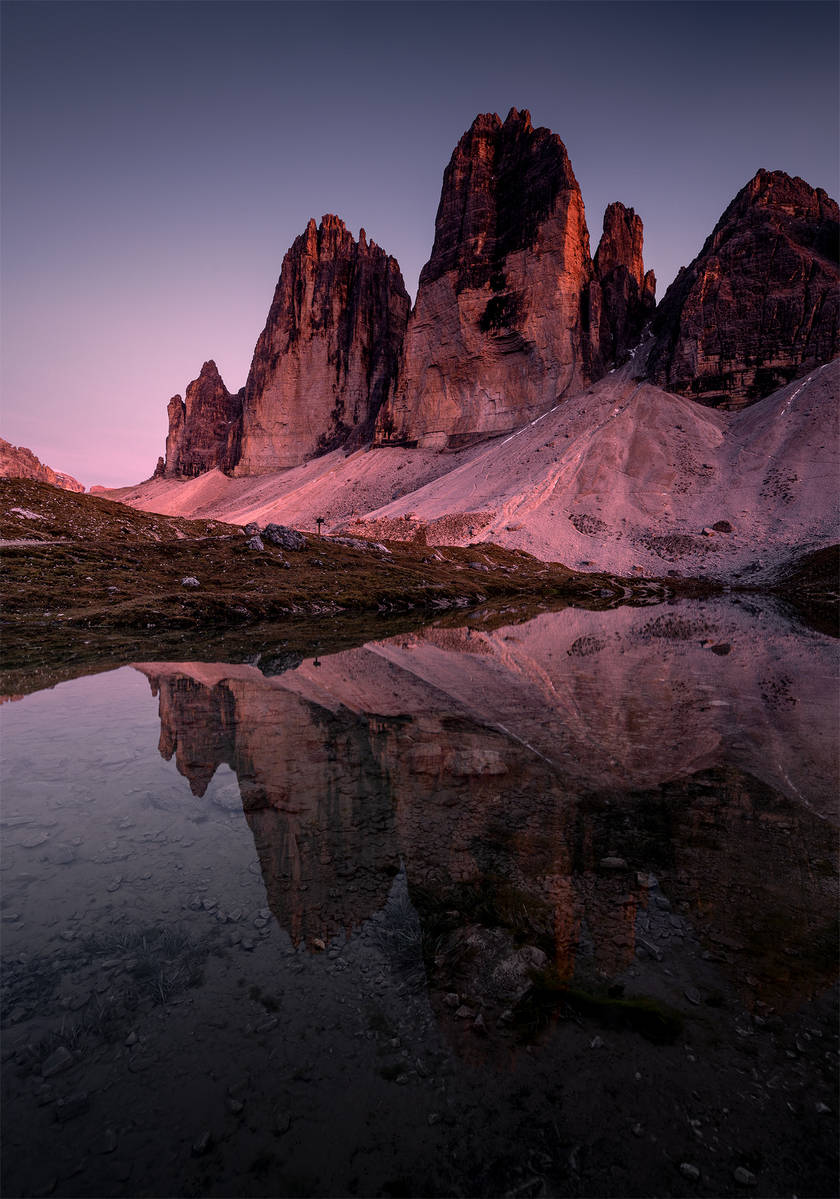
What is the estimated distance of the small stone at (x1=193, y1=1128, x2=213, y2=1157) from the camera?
2.83 m

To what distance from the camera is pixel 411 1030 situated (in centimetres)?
365

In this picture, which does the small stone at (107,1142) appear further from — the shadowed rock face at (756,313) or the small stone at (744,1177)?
the shadowed rock face at (756,313)

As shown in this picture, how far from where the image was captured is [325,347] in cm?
13038

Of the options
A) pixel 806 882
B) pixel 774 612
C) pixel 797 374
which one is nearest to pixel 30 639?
pixel 806 882

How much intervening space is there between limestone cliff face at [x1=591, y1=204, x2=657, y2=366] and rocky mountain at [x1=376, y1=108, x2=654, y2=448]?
26 centimetres

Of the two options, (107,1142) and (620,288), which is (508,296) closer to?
(620,288)

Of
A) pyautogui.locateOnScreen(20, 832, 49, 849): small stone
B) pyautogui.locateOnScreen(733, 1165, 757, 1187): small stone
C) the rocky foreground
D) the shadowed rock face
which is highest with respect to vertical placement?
the shadowed rock face

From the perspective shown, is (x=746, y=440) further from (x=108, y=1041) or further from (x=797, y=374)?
(x=108, y=1041)

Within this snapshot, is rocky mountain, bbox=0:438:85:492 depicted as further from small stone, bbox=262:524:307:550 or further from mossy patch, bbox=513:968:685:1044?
mossy patch, bbox=513:968:685:1044

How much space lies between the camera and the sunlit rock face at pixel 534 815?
4.44 meters

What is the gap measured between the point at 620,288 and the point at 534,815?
381 feet

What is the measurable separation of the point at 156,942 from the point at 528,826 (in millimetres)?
4032

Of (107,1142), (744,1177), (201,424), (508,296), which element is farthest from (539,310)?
(201,424)

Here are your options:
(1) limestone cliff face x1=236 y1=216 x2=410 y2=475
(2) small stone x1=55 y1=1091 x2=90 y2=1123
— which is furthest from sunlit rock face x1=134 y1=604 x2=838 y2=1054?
(1) limestone cliff face x1=236 y1=216 x2=410 y2=475
